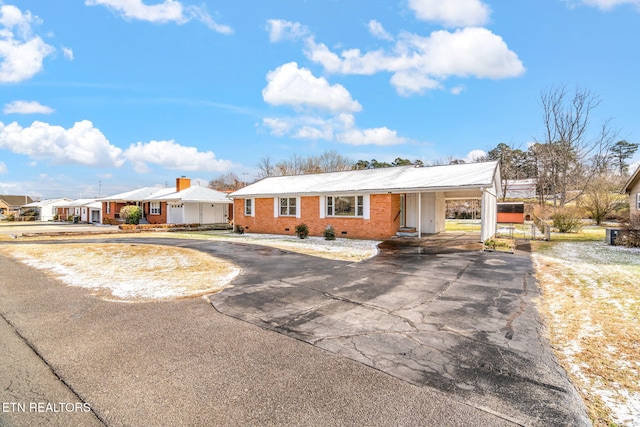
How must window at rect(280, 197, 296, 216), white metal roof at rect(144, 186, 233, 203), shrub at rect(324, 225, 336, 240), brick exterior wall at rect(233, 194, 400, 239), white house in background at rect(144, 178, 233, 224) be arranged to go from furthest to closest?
white house in background at rect(144, 178, 233, 224), white metal roof at rect(144, 186, 233, 203), window at rect(280, 197, 296, 216), shrub at rect(324, 225, 336, 240), brick exterior wall at rect(233, 194, 400, 239)

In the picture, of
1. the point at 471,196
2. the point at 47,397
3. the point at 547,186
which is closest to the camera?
the point at 47,397

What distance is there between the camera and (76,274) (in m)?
8.84

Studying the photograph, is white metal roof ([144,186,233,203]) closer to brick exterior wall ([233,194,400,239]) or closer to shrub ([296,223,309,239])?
brick exterior wall ([233,194,400,239])

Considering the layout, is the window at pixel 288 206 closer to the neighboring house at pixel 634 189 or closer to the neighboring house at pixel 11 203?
the neighboring house at pixel 634 189

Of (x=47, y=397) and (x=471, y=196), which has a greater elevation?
(x=471, y=196)

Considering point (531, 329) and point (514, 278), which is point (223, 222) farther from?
point (531, 329)

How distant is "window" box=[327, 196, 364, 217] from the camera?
57.6 ft

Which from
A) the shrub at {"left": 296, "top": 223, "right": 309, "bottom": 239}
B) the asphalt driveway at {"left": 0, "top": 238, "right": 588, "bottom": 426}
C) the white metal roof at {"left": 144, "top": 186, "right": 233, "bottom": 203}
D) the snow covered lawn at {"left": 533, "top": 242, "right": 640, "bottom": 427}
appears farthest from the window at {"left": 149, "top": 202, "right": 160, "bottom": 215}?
the snow covered lawn at {"left": 533, "top": 242, "right": 640, "bottom": 427}

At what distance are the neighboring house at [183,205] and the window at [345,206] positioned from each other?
52.6ft

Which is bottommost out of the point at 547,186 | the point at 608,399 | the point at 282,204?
the point at 608,399

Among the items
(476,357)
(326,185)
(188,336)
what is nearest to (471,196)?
(326,185)

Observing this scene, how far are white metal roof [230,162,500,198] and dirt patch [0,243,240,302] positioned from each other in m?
8.64

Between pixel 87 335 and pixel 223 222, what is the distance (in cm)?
2975

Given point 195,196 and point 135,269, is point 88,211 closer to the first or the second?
point 195,196
